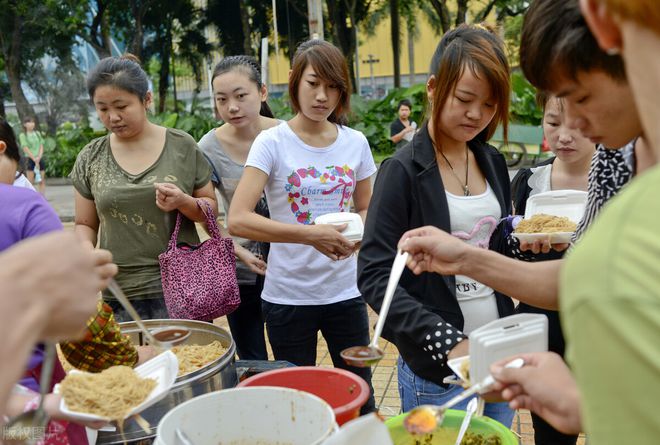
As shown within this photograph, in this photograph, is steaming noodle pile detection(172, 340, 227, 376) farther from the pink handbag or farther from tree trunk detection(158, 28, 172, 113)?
tree trunk detection(158, 28, 172, 113)

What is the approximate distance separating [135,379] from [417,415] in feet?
2.19

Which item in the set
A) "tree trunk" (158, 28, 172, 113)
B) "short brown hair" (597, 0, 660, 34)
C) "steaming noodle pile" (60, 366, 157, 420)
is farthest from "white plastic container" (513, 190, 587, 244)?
"tree trunk" (158, 28, 172, 113)

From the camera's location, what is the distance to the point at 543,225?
223cm

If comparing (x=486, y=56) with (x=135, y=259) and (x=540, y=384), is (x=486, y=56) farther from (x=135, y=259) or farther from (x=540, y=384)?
(x=135, y=259)

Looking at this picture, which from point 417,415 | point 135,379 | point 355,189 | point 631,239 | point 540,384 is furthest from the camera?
point 355,189

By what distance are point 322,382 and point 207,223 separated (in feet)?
4.09

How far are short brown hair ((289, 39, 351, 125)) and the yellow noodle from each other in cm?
104

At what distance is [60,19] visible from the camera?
62.8 ft

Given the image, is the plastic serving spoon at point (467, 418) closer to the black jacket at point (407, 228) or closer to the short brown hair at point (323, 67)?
the black jacket at point (407, 228)

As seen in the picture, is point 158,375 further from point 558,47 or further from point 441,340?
point 558,47

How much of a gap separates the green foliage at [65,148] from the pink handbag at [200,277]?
1470 centimetres

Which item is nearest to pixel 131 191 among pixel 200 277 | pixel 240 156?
pixel 200 277

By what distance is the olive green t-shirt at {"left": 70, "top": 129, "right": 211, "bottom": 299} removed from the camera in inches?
108

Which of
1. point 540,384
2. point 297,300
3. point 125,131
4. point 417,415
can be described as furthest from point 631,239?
point 125,131
